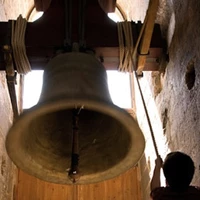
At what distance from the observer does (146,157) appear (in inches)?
121

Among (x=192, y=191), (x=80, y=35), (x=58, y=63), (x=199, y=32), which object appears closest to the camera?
(x=192, y=191)

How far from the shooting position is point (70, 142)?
1.52 metres

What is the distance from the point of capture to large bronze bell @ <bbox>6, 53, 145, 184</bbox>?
1.19 m

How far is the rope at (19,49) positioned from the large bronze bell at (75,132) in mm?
410

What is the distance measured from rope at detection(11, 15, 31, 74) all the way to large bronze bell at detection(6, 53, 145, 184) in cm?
41

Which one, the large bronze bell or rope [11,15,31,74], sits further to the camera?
rope [11,15,31,74]

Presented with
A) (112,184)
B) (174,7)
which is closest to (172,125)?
(174,7)

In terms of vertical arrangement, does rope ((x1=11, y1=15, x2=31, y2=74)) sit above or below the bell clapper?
above

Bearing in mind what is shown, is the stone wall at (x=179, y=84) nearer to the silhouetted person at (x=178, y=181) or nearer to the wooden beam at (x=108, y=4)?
the wooden beam at (x=108, y=4)

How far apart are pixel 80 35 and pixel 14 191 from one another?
6.08 feet

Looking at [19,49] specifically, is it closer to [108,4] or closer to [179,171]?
[108,4]

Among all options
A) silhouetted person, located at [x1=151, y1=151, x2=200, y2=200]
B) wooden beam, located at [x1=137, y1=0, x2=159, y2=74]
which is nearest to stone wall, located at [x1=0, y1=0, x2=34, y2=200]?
wooden beam, located at [x1=137, y1=0, x2=159, y2=74]

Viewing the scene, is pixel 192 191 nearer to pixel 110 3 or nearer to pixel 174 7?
pixel 174 7

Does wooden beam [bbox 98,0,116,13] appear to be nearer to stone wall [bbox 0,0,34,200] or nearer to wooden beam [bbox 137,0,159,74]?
wooden beam [bbox 137,0,159,74]
